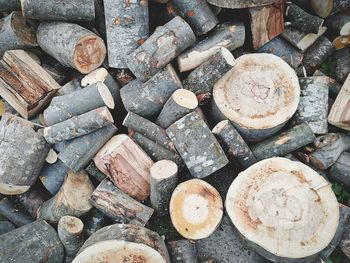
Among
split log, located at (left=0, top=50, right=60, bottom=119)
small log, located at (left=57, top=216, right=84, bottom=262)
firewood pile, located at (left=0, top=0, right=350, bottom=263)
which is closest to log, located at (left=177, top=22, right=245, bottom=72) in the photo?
firewood pile, located at (left=0, top=0, right=350, bottom=263)

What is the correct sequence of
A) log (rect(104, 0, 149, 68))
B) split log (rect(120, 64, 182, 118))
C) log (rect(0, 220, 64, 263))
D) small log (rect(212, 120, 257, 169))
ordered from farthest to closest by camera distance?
log (rect(104, 0, 149, 68))
split log (rect(120, 64, 182, 118))
small log (rect(212, 120, 257, 169))
log (rect(0, 220, 64, 263))

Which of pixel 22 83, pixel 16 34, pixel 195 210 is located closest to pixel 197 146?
pixel 195 210

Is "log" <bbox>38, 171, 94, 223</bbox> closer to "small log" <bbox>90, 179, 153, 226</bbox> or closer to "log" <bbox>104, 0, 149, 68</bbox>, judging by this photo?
"small log" <bbox>90, 179, 153, 226</bbox>

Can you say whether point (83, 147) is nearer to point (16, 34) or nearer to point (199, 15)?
point (16, 34)

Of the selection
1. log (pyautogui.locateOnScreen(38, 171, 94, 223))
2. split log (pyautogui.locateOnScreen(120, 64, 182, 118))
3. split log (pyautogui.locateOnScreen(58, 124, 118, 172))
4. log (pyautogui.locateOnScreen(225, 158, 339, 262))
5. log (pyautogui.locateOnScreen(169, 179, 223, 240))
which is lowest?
log (pyautogui.locateOnScreen(225, 158, 339, 262))

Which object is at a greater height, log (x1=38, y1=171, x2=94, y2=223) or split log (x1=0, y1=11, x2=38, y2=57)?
split log (x1=0, y1=11, x2=38, y2=57)

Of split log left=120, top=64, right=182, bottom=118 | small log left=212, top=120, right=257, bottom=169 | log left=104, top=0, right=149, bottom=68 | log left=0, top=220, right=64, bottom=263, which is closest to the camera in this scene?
log left=0, top=220, right=64, bottom=263
